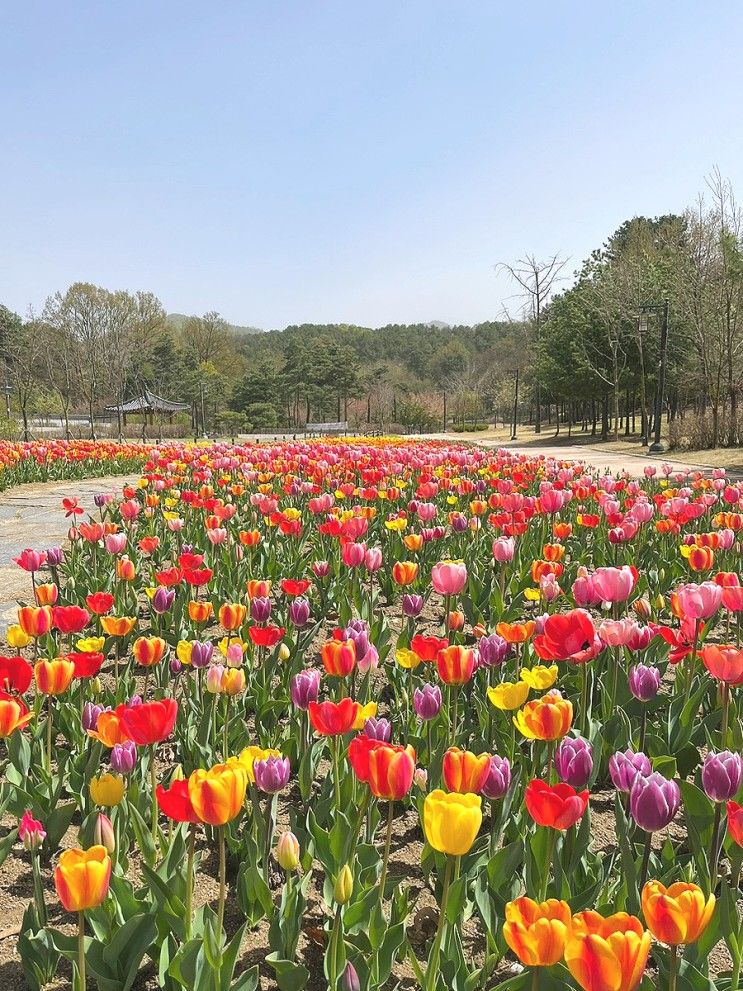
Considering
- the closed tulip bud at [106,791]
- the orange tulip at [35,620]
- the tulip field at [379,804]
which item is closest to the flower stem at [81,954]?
the tulip field at [379,804]

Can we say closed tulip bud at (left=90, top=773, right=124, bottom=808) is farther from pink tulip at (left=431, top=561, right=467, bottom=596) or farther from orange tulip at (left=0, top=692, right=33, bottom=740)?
pink tulip at (left=431, top=561, right=467, bottom=596)

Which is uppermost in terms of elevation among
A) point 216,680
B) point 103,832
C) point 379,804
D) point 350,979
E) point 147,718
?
point 147,718

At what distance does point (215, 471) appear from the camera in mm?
8820

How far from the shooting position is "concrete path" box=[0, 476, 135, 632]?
15.2 feet

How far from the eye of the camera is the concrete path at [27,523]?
4.62 m

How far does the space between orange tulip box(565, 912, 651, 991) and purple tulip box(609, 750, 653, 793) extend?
546 millimetres

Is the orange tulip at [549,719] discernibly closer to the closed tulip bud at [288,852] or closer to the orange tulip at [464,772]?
the orange tulip at [464,772]

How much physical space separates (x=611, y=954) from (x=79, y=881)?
759mm

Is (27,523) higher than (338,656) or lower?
lower

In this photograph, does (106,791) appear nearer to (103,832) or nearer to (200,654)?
(103,832)

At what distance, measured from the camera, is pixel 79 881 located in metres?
1.12

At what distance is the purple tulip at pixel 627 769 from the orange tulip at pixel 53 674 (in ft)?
4.56

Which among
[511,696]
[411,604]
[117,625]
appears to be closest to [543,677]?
[511,696]

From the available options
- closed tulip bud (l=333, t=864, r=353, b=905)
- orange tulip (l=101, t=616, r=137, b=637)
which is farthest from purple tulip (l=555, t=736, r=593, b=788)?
orange tulip (l=101, t=616, r=137, b=637)
